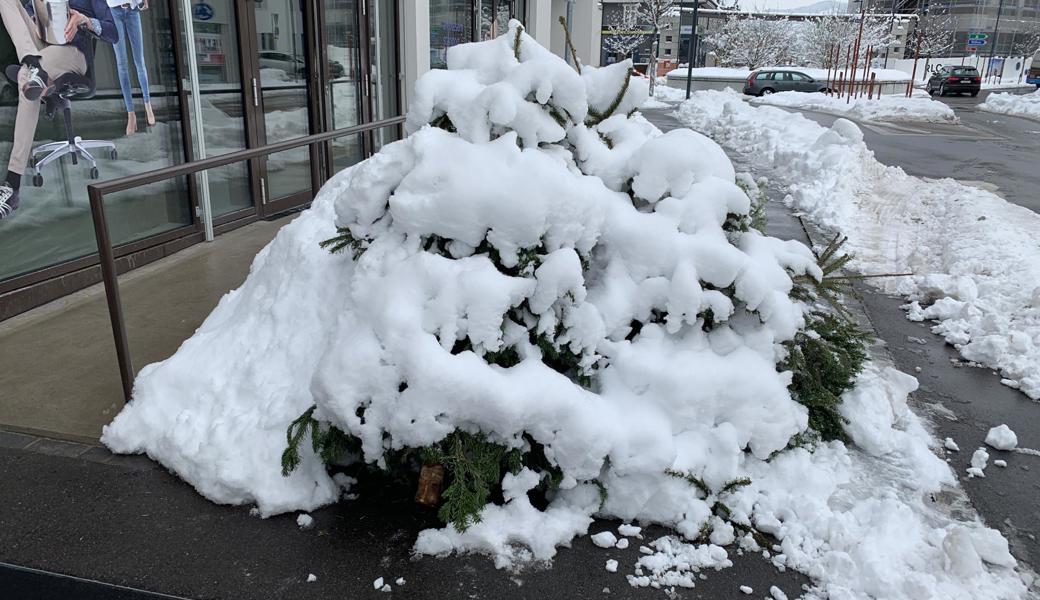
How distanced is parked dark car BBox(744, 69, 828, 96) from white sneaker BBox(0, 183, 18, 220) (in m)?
30.9

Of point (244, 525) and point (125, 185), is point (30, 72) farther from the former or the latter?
point (244, 525)

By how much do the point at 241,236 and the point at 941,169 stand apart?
1072 centimetres

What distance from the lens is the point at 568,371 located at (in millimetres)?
3176

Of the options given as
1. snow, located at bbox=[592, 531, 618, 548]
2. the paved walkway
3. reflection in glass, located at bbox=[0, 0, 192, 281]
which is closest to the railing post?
the paved walkway

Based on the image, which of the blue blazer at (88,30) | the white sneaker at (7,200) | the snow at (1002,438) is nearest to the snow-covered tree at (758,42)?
the blue blazer at (88,30)

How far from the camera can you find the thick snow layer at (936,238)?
475cm

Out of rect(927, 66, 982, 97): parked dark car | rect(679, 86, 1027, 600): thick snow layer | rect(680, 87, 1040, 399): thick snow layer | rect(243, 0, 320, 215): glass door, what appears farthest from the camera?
rect(927, 66, 982, 97): parked dark car

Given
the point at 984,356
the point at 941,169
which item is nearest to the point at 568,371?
the point at 984,356

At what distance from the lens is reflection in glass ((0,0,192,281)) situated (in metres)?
4.94

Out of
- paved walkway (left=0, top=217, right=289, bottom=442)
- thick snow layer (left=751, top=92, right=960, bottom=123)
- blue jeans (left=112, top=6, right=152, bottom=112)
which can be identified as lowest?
thick snow layer (left=751, top=92, right=960, bottom=123)

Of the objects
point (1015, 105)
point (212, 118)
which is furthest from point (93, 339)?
point (1015, 105)

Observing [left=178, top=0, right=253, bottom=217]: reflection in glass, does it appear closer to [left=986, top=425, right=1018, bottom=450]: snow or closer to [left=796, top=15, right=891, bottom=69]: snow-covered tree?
[left=986, top=425, right=1018, bottom=450]: snow

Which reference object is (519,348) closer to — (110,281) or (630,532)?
(630,532)

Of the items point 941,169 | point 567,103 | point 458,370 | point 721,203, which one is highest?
point 567,103
